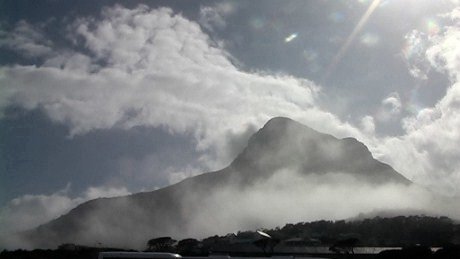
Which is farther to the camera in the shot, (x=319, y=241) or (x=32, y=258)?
(x=319, y=241)

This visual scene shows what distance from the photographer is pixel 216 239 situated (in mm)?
153250

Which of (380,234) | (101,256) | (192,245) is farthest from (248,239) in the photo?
(101,256)

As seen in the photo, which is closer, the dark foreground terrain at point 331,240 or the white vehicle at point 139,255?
the white vehicle at point 139,255

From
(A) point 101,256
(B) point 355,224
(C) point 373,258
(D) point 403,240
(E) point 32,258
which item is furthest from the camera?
(B) point 355,224

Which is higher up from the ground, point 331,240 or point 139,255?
point 331,240

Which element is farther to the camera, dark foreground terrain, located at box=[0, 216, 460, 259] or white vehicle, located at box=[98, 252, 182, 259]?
dark foreground terrain, located at box=[0, 216, 460, 259]

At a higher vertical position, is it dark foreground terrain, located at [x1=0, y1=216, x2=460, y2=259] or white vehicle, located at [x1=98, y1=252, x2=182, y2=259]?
dark foreground terrain, located at [x1=0, y1=216, x2=460, y2=259]

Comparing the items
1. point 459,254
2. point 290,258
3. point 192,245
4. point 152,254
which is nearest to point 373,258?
point 459,254

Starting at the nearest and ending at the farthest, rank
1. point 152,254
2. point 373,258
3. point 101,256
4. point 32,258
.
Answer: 1. point 152,254
2. point 101,256
3. point 373,258
4. point 32,258

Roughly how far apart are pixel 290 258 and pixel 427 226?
131484 millimetres

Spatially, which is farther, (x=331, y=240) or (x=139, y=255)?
(x=331, y=240)

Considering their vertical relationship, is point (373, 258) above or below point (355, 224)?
below

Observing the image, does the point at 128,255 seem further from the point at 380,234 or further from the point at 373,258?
the point at 380,234

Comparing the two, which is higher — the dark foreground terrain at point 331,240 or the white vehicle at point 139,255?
the dark foreground terrain at point 331,240
